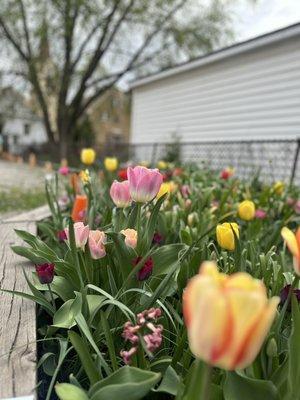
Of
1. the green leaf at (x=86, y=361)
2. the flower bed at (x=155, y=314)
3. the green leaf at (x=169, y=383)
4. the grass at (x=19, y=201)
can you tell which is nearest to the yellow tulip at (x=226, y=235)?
the flower bed at (x=155, y=314)

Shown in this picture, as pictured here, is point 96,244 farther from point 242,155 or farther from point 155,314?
point 242,155

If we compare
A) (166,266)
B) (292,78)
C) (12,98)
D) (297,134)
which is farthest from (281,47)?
(12,98)

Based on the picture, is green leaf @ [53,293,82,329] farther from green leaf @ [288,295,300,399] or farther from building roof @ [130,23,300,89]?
building roof @ [130,23,300,89]

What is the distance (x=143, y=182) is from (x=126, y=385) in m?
0.73

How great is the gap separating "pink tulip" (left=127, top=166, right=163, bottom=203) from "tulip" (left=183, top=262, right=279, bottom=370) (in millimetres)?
869

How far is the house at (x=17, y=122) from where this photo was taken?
25453 millimetres

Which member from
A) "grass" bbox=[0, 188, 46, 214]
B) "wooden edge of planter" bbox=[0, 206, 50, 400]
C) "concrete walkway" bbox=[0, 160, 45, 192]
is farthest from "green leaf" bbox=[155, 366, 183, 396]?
"grass" bbox=[0, 188, 46, 214]

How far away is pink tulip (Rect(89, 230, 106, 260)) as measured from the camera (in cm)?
158

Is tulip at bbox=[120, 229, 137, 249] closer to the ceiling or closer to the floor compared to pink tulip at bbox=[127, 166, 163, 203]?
closer to the floor

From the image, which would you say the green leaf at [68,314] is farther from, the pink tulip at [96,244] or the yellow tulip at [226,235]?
the yellow tulip at [226,235]

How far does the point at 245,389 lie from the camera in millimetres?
1111

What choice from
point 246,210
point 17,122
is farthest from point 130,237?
point 17,122

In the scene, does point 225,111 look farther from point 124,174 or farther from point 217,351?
point 217,351

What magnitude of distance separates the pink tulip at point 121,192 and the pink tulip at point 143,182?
197mm
